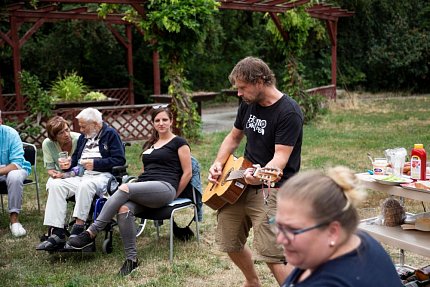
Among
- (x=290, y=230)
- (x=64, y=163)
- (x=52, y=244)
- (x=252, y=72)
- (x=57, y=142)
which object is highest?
(x=252, y=72)

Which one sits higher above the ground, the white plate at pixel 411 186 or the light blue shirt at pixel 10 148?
the white plate at pixel 411 186

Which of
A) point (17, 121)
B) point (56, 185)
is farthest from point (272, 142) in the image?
point (17, 121)

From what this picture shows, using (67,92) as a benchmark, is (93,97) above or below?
below

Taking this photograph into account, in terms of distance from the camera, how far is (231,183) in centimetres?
373

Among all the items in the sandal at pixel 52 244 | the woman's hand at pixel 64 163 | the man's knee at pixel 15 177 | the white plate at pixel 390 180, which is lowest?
the sandal at pixel 52 244

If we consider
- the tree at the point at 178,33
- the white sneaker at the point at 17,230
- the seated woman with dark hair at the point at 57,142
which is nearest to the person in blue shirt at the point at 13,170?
the white sneaker at the point at 17,230

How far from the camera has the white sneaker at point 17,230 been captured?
232 inches

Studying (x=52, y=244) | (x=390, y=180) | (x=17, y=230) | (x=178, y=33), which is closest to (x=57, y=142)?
(x=17, y=230)

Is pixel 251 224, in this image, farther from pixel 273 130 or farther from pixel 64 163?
pixel 64 163

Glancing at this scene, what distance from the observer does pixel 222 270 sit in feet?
15.8

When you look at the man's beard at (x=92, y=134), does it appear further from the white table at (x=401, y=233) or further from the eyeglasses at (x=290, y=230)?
the eyeglasses at (x=290, y=230)

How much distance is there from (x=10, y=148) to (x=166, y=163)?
6.25 feet

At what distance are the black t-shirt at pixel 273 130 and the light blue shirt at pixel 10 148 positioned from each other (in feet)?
10.4

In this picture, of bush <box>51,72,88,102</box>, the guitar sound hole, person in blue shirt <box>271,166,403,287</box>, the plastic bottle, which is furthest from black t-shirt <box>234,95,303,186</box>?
bush <box>51,72,88,102</box>
